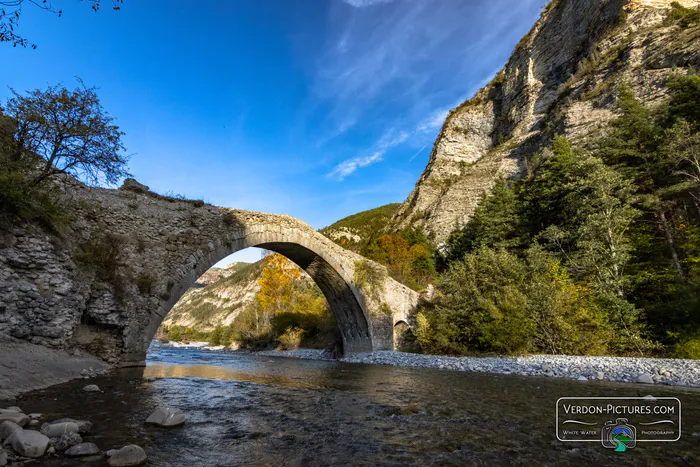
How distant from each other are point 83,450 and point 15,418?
3.94 feet

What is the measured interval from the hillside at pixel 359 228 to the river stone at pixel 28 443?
174ft

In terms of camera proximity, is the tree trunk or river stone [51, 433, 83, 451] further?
the tree trunk

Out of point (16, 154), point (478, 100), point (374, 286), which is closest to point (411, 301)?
point (374, 286)

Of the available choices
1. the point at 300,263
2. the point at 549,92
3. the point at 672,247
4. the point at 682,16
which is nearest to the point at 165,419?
the point at 300,263

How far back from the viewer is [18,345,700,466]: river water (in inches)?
130

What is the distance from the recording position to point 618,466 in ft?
10.2

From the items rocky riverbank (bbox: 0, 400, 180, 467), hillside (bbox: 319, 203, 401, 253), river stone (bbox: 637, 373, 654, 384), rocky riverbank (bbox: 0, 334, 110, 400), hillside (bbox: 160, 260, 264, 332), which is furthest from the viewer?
hillside (bbox: 160, 260, 264, 332)

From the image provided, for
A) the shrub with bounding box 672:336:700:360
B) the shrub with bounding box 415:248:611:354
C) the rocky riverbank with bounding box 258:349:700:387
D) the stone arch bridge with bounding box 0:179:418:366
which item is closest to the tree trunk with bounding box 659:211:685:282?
the shrub with bounding box 672:336:700:360

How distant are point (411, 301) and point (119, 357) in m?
17.9

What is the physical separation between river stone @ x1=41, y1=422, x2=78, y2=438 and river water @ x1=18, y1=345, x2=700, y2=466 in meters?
0.21

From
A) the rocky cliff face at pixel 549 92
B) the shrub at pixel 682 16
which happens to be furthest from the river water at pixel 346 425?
the shrub at pixel 682 16

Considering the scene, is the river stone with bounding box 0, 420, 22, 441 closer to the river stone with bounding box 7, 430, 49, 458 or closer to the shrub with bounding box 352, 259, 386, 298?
the river stone with bounding box 7, 430, 49, 458

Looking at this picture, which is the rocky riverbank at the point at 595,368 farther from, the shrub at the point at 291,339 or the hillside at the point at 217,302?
the hillside at the point at 217,302

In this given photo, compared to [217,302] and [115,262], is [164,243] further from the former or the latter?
[217,302]
